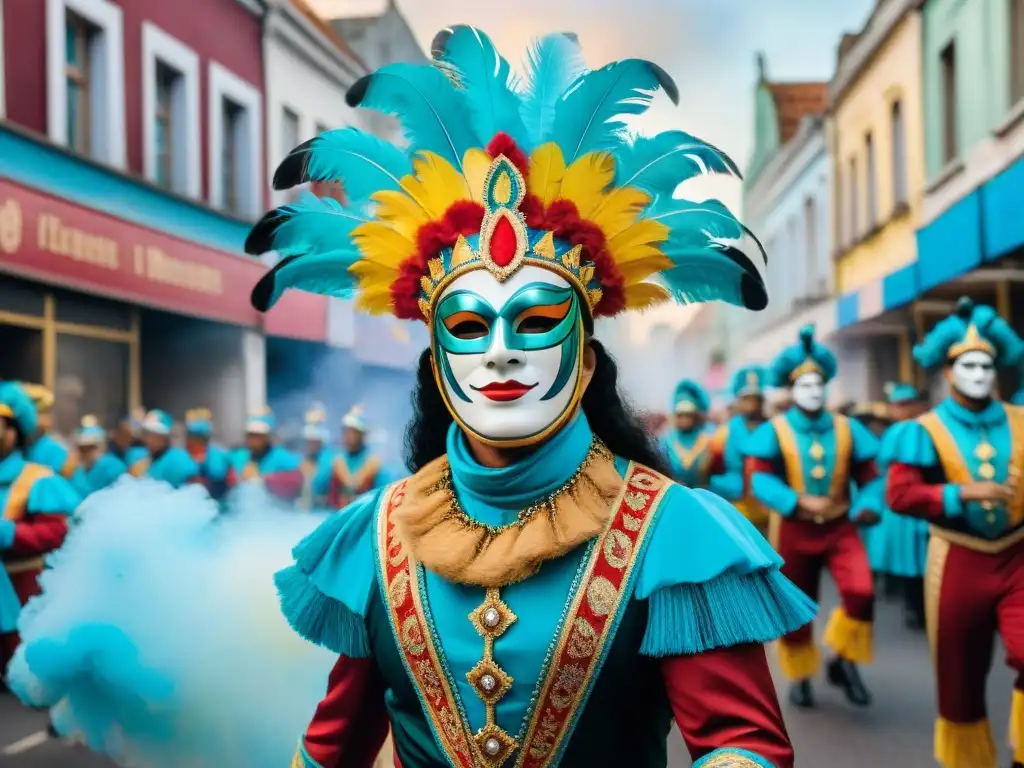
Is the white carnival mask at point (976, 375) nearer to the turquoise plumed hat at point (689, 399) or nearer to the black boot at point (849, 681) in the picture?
the black boot at point (849, 681)

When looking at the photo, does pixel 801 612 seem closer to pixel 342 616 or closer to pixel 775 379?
pixel 342 616

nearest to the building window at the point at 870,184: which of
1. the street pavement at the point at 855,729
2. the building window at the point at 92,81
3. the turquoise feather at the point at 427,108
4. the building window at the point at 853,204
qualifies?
the building window at the point at 853,204

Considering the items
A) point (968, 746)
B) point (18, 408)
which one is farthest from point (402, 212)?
point (18, 408)

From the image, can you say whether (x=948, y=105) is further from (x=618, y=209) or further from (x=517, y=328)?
(x=517, y=328)

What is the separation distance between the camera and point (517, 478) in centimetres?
233

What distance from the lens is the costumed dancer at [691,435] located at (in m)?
10.4

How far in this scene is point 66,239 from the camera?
1239 cm

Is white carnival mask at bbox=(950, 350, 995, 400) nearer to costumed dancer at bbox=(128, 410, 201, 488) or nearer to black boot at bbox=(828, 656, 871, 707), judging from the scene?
black boot at bbox=(828, 656, 871, 707)

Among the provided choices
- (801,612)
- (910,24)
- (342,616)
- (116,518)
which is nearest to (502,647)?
(342,616)

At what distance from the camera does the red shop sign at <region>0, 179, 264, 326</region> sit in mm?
11492

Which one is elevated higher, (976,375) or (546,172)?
(546,172)

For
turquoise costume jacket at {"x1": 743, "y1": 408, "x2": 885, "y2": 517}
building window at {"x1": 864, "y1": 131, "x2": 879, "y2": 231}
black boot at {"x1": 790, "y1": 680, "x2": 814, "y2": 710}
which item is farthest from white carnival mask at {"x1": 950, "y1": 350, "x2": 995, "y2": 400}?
building window at {"x1": 864, "y1": 131, "x2": 879, "y2": 231}

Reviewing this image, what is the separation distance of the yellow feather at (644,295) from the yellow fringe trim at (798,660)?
4557mm

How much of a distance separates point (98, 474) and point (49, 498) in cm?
394
